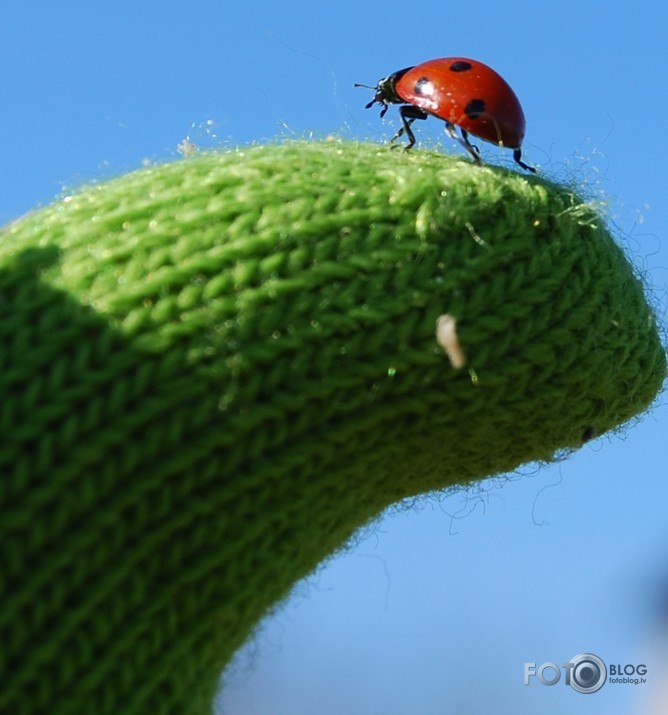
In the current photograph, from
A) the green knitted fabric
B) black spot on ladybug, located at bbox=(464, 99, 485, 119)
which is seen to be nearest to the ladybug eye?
black spot on ladybug, located at bbox=(464, 99, 485, 119)

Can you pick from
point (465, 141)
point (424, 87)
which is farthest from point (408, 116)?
point (465, 141)

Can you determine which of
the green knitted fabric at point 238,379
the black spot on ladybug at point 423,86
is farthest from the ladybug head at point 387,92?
the green knitted fabric at point 238,379

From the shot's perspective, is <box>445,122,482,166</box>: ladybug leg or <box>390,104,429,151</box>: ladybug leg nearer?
<box>445,122,482,166</box>: ladybug leg

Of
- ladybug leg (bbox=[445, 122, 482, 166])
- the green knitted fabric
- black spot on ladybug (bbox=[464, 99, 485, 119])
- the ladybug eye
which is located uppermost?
the ladybug eye

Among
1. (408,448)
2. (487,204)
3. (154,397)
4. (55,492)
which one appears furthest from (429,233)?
(55,492)

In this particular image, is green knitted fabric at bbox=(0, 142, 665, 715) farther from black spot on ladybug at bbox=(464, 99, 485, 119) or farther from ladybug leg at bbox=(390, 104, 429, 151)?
black spot on ladybug at bbox=(464, 99, 485, 119)

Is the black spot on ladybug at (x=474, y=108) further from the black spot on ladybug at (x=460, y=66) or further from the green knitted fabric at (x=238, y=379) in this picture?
the green knitted fabric at (x=238, y=379)

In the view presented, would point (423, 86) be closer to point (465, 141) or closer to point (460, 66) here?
point (460, 66)
